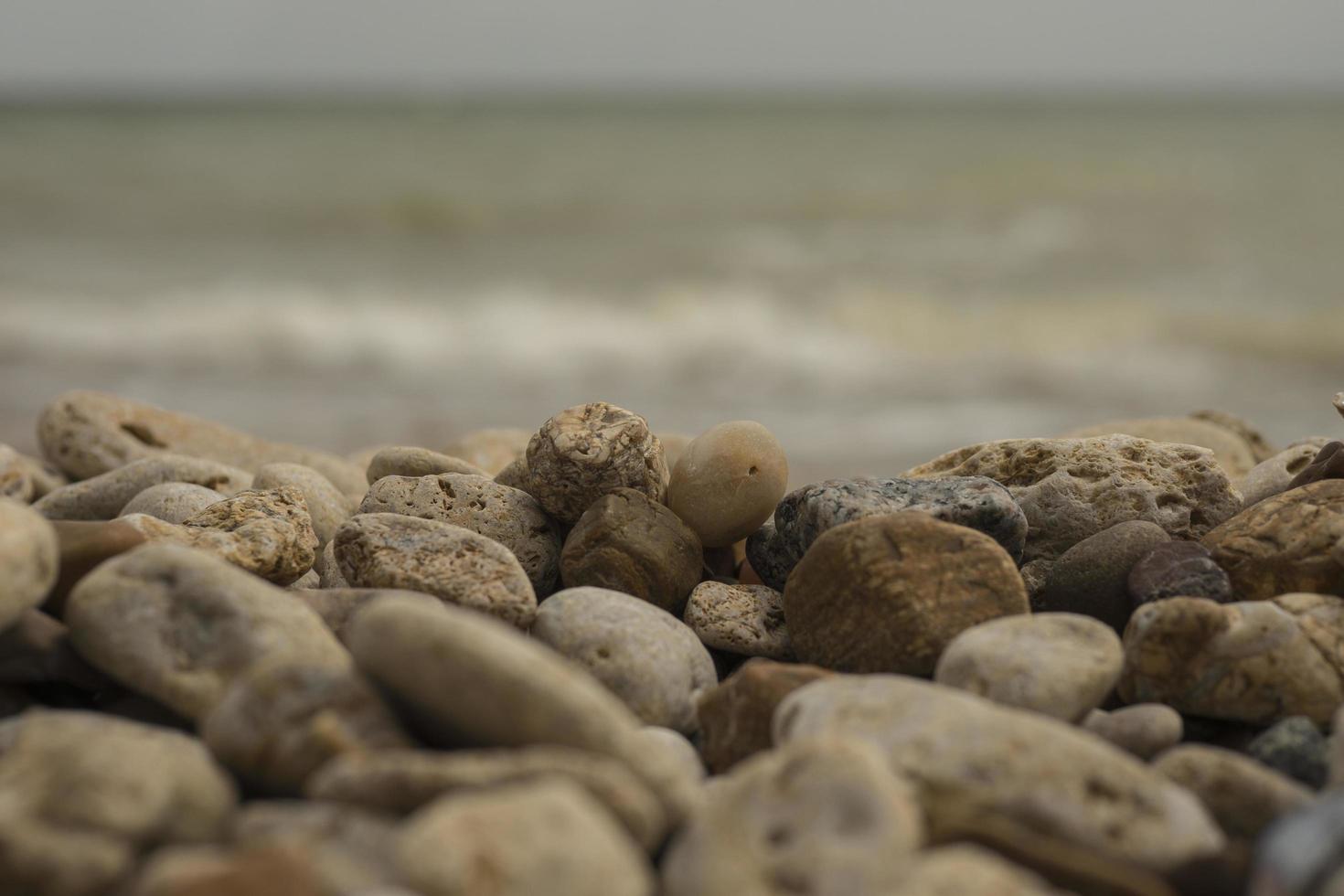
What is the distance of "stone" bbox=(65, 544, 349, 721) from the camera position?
7.75 feet

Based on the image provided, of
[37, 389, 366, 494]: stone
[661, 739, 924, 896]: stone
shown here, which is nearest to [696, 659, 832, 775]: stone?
[661, 739, 924, 896]: stone

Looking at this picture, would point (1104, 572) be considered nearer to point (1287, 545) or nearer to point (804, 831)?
point (1287, 545)

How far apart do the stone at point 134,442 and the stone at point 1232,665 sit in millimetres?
3045

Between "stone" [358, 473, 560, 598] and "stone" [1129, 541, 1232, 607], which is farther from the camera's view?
"stone" [358, 473, 560, 598]

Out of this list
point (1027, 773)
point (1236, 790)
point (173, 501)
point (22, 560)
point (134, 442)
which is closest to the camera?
point (1027, 773)

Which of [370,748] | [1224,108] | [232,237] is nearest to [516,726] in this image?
[370,748]

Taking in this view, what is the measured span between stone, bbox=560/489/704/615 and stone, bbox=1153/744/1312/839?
4.78ft

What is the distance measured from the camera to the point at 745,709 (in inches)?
101

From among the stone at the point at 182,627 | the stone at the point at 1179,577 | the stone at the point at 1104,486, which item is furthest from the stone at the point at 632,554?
the stone at the point at 1179,577

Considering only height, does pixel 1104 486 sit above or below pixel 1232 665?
above

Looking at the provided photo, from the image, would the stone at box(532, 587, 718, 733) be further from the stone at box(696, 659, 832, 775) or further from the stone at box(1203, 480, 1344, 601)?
the stone at box(1203, 480, 1344, 601)

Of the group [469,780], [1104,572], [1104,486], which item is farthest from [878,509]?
[469,780]

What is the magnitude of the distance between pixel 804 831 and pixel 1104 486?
203cm

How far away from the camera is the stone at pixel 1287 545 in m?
2.97
